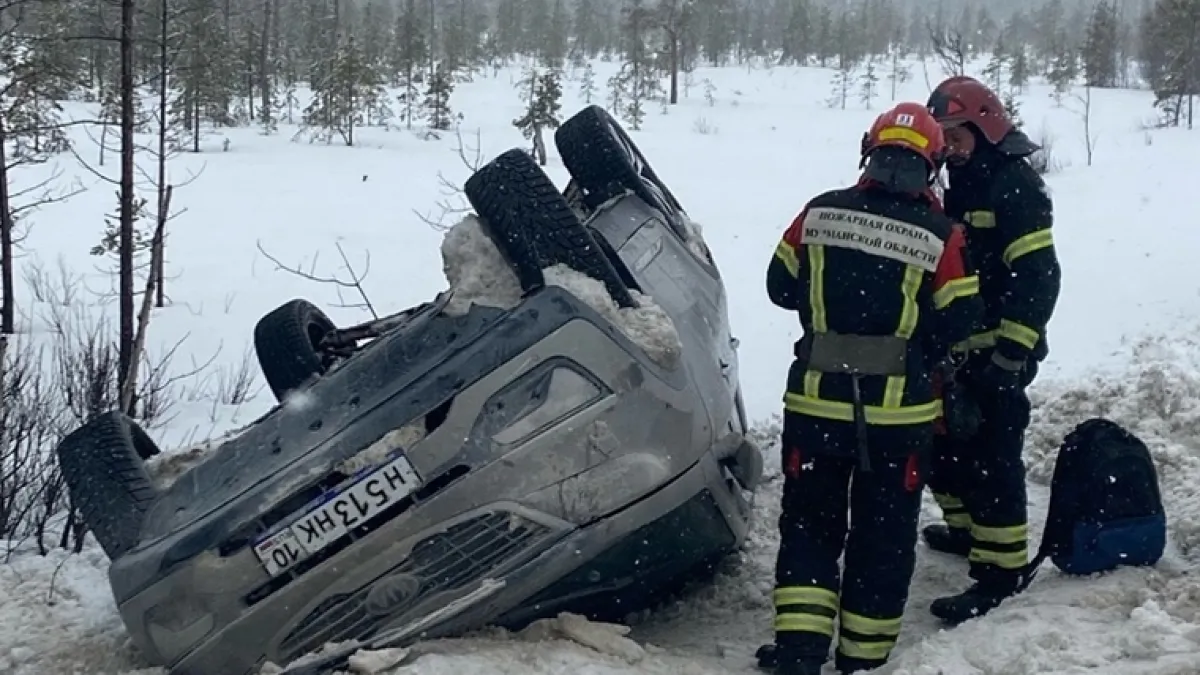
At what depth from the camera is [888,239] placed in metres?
3.31

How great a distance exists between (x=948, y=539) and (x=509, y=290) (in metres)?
2.25

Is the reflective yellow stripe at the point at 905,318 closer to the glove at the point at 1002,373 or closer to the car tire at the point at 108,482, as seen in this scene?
the glove at the point at 1002,373

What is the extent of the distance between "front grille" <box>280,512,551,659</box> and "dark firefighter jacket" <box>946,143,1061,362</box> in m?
1.81

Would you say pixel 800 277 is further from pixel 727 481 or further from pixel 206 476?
pixel 206 476

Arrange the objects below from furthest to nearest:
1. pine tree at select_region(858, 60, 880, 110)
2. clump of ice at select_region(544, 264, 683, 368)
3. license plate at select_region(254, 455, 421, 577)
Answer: pine tree at select_region(858, 60, 880, 110), clump of ice at select_region(544, 264, 683, 368), license plate at select_region(254, 455, 421, 577)

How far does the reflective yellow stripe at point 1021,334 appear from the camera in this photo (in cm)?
371

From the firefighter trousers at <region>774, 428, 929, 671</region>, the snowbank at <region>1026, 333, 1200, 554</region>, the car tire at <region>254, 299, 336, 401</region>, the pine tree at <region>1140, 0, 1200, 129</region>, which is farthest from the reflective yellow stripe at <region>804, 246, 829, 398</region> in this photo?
the pine tree at <region>1140, 0, 1200, 129</region>

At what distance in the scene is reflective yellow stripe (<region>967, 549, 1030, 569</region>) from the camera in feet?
12.7

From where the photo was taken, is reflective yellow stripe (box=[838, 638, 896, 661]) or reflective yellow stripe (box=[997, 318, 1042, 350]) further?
reflective yellow stripe (box=[997, 318, 1042, 350])

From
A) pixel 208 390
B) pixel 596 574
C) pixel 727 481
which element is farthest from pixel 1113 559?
pixel 208 390

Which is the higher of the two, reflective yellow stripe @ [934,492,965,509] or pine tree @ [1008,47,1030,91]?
pine tree @ [1008,47,1030,91]

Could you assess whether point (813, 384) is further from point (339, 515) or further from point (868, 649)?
point (339, 515)

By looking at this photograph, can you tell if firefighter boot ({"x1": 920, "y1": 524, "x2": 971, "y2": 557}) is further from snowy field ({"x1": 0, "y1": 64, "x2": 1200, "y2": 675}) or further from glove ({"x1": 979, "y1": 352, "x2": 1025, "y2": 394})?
glove ({"x1": 979, "y1": 352, "x2": 1025, "y2": 394})

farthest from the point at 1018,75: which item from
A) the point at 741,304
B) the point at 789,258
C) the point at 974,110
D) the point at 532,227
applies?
the point at 532,227
